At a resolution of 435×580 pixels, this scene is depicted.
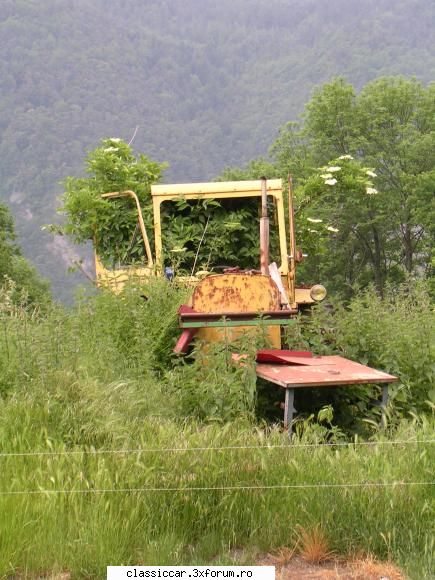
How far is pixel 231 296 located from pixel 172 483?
304cm

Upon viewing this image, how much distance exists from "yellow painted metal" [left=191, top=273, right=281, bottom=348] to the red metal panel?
2.01ft

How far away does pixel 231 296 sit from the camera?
7.17 m

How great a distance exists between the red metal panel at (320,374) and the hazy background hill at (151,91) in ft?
238

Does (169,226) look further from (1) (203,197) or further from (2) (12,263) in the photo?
(2) (12,263)

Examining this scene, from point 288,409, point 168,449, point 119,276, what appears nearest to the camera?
point 168,449

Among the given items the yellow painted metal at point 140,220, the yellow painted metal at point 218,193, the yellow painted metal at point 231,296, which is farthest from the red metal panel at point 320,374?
the yellow painted metal at point 218,193

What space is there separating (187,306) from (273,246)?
281 cm

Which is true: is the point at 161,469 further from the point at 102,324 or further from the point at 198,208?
the point at 198,208

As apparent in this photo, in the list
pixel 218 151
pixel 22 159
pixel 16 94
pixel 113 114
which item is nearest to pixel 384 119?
pixel 218 151

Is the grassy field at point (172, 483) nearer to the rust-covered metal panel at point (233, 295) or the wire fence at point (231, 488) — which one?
the wire fence at point (231, 488)

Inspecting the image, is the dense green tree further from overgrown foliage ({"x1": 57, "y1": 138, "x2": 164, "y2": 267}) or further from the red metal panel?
the red metal panel

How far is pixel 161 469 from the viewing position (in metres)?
4.40

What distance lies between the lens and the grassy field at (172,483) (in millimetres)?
3920

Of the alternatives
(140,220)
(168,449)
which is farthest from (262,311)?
(140,220)
